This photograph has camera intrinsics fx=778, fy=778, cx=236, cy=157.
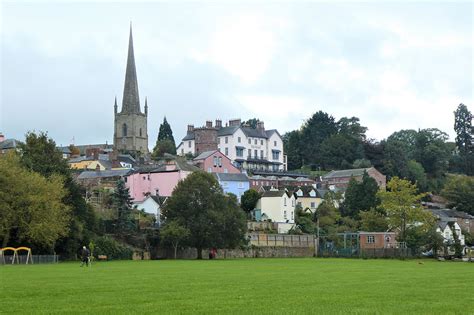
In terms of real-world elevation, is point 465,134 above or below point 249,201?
above

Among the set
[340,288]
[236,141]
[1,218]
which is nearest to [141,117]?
[236,141]

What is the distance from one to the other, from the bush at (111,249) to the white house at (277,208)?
36.0 meters

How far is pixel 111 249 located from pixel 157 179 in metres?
41.6

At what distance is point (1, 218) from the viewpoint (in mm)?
62750

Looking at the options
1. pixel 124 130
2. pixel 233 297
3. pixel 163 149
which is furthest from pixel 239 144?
pixel 233 297

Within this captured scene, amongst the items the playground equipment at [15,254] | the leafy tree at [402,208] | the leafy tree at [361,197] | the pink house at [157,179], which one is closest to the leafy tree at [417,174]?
the leafy tree at [361,197]

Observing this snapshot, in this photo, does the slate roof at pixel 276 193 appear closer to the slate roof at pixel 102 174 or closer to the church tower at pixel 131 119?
the slate roof at pixel 102 174

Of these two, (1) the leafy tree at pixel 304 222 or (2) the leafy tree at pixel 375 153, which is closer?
(1) the leafy tree at pixel 304 222

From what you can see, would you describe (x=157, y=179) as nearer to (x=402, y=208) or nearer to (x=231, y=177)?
(x=231, y=177)

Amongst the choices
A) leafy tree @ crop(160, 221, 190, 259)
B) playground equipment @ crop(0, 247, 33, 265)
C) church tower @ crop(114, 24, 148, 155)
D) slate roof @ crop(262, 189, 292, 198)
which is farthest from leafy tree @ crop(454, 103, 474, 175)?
playground equipment @ crop(0, 247, 33, 265)

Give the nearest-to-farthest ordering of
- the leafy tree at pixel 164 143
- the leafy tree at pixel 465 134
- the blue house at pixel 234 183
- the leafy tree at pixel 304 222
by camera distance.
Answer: the leafy tree at pixel 304 222 → the blue house at pixel 234 183 → the leafy tree at pixel 164 143 → the leafy tree at pixel 465 134

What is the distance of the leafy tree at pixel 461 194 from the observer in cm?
14225

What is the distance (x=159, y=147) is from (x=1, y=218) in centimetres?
10925

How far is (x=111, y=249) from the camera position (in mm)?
78250
